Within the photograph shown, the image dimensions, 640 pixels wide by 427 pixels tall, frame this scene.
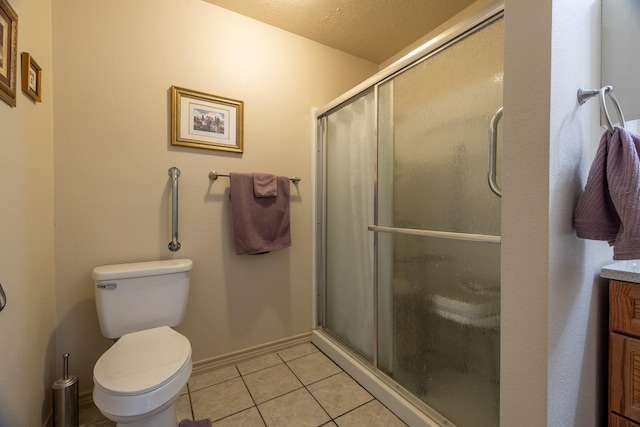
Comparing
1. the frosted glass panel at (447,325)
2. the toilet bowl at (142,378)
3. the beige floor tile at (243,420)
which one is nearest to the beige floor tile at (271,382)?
the beige floor tile at (243,420)

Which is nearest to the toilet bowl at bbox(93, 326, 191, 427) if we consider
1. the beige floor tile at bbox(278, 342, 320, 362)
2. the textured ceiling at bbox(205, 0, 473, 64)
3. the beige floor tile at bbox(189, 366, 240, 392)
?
the beige floor tile at bbox(189, 366, 240, 392)

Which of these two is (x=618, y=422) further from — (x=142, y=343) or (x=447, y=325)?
(x=142, y=343)

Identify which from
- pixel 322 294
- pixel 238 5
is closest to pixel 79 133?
pixel 238 5

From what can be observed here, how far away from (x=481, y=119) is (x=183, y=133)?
1.59 m

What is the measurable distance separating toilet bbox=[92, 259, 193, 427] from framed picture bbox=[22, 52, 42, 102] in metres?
0.82

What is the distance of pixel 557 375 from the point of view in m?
0.77

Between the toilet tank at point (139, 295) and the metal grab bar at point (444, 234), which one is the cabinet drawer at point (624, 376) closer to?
the metal grab bar at point (444, 234)

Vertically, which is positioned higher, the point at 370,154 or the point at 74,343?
the point at 370,154

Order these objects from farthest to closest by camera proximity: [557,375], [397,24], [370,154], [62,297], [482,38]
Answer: [397,24] < [370,154] < [62,297] < [482,38] < [557,375]

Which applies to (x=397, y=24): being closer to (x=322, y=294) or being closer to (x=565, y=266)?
(x=565, y=266)

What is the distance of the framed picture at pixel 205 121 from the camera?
1.66 m

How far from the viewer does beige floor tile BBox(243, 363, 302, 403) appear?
156cm

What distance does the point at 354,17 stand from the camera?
6.13 ft

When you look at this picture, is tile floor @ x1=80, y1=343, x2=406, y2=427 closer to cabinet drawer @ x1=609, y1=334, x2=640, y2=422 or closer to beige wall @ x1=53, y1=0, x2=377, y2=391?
beige wall @ x1=53, y1=0, x2=377, y2=391
